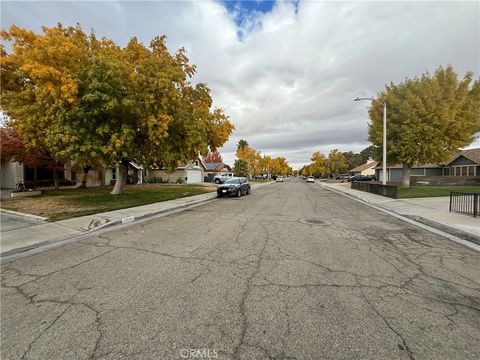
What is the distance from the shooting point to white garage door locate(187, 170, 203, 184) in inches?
1657

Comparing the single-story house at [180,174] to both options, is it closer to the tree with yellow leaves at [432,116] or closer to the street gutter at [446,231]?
the tree with yellow leaves at [432,116]

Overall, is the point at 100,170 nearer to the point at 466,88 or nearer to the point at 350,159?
the point at 466,88

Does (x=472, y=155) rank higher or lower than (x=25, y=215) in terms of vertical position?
higher

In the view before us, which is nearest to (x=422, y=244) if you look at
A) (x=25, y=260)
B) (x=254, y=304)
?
(x=254, y=304)

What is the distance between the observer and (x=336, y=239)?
6.68 meters

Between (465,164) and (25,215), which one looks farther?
(465,164)

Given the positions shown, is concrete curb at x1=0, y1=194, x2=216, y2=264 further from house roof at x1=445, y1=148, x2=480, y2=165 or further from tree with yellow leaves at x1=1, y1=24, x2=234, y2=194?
house roof at x1=445, y1=148, x2=480, y2=165

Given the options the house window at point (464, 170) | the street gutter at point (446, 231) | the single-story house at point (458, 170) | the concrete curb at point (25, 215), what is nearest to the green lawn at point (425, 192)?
the street gutter at point (446, 231)

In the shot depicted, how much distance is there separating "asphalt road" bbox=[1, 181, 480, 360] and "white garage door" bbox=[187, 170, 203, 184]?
36.0 m

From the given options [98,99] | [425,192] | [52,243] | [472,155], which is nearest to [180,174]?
[98,99]

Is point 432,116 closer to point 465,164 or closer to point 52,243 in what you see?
point 465,164

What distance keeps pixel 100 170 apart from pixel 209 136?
58.4ft

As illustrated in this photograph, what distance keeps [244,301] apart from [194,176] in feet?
134

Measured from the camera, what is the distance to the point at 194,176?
43375mm
